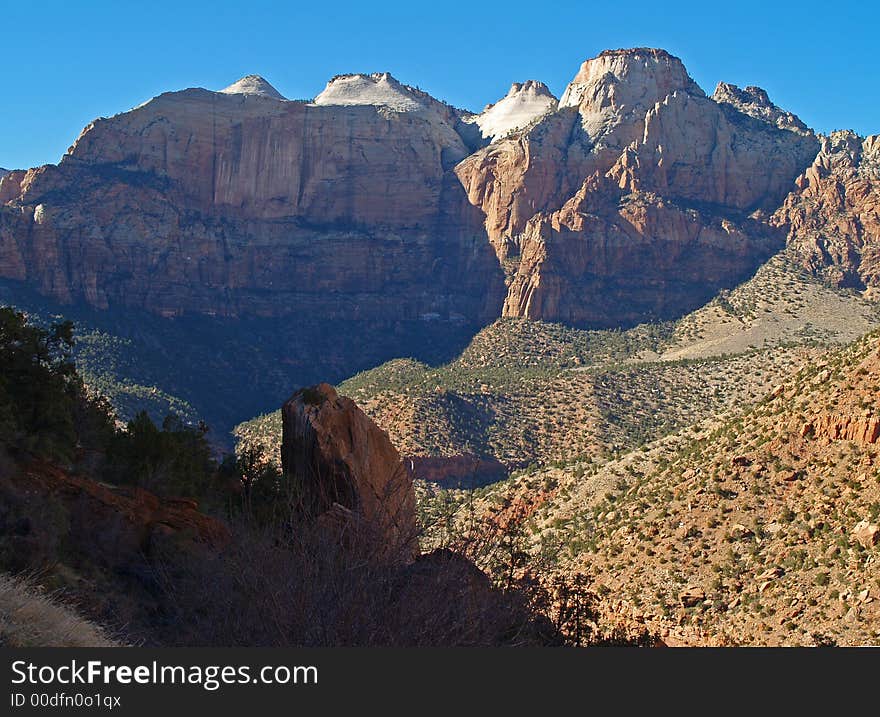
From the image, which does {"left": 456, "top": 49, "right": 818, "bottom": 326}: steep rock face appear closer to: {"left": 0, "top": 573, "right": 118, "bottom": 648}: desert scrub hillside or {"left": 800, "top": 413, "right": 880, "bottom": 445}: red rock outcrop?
{"left": 800, "top": 413, "right": 880, "bottom": 445}: red rock outcrop

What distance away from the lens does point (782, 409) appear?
36594 millimetres

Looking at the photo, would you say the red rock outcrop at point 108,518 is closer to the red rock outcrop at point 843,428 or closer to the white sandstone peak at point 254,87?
the red rock outcrop at point 843,428

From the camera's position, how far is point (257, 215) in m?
155

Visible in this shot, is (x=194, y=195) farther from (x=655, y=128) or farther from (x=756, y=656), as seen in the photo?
(x=756, y=656)

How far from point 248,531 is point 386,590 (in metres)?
4.69

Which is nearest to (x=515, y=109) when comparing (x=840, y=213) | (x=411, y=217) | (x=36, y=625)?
(x=411, y=217)

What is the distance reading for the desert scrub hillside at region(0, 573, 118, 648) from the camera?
11.6 metres

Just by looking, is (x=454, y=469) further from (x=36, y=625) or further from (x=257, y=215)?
(x=257, y=215)

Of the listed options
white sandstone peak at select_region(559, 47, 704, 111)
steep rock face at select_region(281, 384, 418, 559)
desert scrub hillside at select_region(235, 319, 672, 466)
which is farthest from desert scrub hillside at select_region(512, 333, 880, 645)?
white sandstone peak at select_region(559, 47, 704, 111)

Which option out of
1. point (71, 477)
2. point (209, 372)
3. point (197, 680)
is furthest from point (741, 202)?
point (197, 680)

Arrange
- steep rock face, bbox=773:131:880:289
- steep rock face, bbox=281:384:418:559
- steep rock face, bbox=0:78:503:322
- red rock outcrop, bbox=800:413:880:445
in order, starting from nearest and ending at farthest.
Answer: steep rock face, bbox=281:384:418:559 → red rock outcrop, bbox=800:413:880:445 → steep rock face, bbox=773:131:880:289 → steep rock face, bbox=0:78:503:322

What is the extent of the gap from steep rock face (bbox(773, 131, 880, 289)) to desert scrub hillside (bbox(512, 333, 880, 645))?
85.9m

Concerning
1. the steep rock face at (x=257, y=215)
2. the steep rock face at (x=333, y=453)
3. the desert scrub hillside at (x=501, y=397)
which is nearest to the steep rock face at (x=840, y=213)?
the desert scrub hillside at (x=501, y=397)

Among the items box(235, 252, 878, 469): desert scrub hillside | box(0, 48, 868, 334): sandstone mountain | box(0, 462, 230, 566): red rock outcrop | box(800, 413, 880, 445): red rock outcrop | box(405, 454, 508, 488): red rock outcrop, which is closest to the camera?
box(0, 462, 230, 566): red rock outcrop
